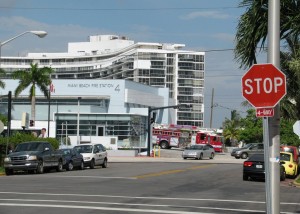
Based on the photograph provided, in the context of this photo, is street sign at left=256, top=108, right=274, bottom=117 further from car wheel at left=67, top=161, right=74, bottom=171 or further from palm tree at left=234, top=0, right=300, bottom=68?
car wheel at left=67, top=161, right=74, bottom=171

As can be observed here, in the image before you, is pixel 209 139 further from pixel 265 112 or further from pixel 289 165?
pixel 265 112

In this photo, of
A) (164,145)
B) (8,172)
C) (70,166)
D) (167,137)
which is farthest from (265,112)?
(164,145)

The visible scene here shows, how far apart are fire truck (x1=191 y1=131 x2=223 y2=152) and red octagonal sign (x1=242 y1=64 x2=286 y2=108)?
71386mm

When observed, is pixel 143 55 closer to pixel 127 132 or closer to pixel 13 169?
pixel 127 132

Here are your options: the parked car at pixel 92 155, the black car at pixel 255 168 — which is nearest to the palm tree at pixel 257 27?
the black car at pixel 255 168

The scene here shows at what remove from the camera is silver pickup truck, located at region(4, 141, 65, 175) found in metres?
32.2

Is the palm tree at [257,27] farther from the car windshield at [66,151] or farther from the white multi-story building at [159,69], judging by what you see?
the white multi-story building at [159,69]

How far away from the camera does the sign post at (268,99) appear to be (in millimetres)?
8719

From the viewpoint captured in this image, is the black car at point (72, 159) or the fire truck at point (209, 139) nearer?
the black car at point (72, 159)

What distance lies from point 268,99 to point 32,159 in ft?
82.0

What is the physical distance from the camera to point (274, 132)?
8.95 meters

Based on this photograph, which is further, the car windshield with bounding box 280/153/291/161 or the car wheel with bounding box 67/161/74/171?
the car wheel with bounding box 67/161/74/171

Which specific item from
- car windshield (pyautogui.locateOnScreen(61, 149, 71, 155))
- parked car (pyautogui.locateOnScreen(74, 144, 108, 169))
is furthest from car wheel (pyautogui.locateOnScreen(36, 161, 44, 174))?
parked car (pyautogui.locateOnScreen(74, 144, 108, 169))

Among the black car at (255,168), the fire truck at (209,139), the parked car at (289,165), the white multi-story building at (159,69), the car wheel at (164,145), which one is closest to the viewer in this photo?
the black car at (255,168)
